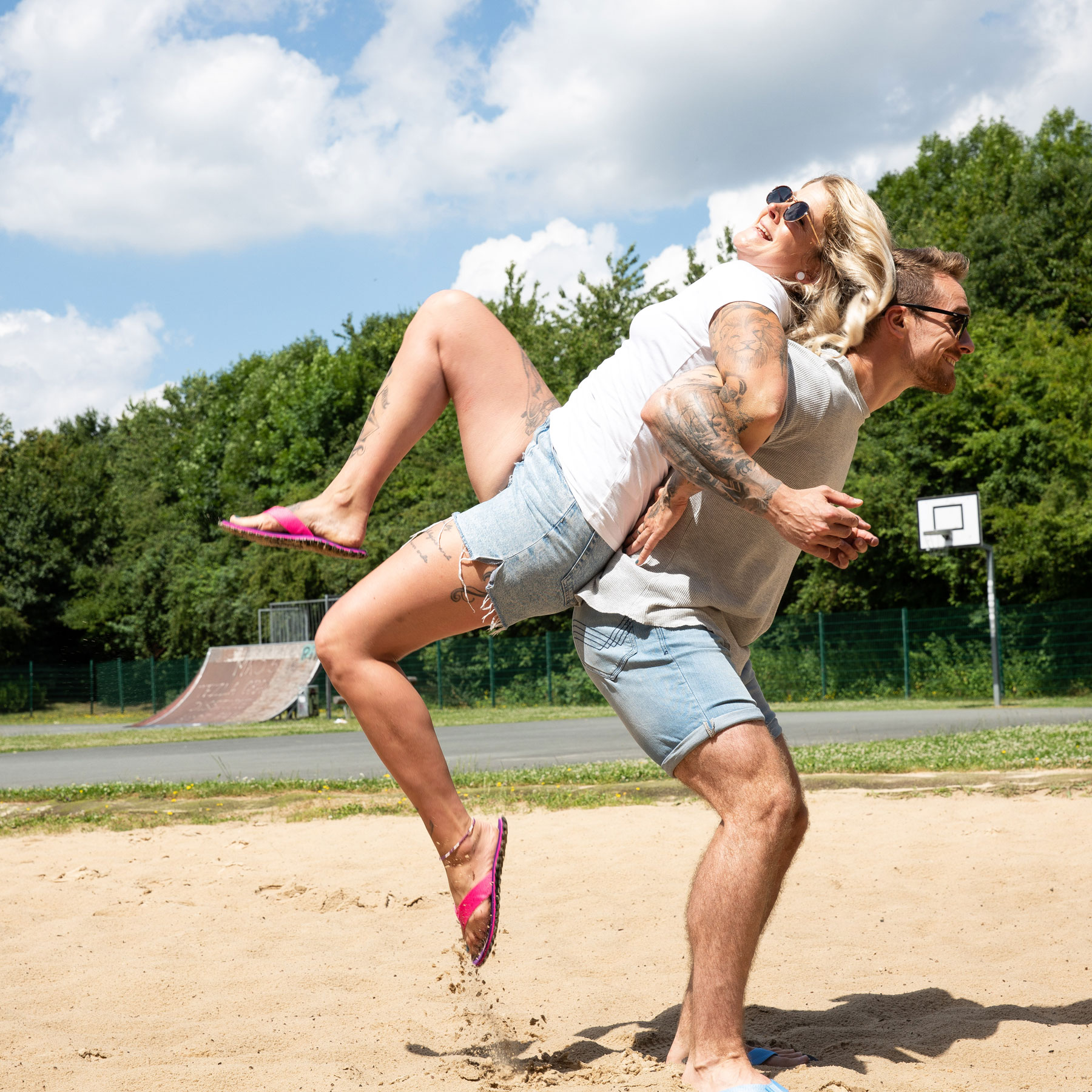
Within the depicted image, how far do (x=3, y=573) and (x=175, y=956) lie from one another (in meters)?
47.5

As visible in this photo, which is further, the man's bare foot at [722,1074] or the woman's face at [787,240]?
the woman's face at [787,240]

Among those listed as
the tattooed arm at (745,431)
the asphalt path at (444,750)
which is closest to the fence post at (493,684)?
the asphalt path at (444,750)

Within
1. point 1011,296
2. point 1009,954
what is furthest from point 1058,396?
point 1009,954

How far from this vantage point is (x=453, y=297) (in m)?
3.05

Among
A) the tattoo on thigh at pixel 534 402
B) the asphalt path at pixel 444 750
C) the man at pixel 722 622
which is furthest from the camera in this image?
the asphalt path at pixel 444 750

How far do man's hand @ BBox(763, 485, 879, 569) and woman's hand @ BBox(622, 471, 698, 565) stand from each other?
22cm

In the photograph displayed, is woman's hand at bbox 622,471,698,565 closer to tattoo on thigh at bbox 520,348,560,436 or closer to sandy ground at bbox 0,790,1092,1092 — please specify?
tattoo on thigh at bbox 520,348,560,436

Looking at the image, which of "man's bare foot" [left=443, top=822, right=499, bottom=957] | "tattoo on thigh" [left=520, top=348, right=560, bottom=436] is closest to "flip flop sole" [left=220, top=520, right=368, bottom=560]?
"tattoo on thigh" [left=520, top=348, right=560, bottom=436]

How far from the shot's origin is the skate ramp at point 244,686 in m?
23.7

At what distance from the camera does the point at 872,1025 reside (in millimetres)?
3211

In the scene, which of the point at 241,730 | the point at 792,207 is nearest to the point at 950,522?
the point at 241,730

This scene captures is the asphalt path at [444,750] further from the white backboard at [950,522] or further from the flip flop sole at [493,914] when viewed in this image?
the flip flop sole at [493,914]

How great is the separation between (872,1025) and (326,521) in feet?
6.94

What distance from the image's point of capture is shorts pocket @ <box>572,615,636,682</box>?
104 inches
